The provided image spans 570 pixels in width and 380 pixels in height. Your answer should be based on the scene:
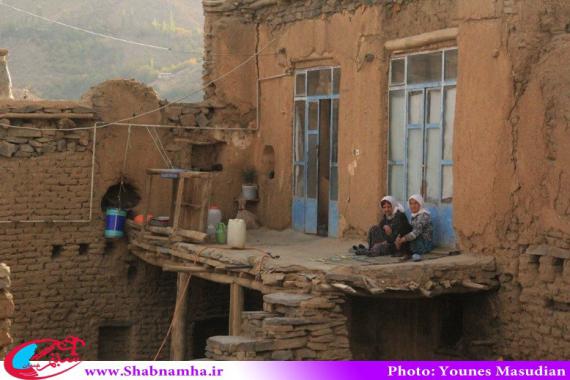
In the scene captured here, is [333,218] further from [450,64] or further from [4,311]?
[4,311]

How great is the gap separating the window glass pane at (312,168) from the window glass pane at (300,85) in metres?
0.68

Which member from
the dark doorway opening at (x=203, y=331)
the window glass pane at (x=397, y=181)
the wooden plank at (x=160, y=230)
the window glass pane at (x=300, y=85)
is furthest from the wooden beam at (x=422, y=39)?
the dark doorway opening at (x=203, y=331)

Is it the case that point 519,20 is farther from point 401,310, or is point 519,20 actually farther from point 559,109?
point 401,310

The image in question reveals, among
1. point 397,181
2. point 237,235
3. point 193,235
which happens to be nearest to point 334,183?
point 397,181

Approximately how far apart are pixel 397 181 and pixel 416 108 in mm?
989

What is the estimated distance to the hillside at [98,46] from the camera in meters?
42.7

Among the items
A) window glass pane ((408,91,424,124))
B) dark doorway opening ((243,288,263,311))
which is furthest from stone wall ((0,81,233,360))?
window glass pane ((408,91,424,124))

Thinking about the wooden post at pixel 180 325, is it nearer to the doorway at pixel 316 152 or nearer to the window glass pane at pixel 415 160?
the doorway at pixel 316 152

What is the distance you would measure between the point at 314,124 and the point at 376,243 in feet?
11.5

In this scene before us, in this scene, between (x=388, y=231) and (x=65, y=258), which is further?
(x=65, y=258)

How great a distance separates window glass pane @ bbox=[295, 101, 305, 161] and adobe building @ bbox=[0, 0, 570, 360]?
37mm

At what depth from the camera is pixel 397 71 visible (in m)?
15.6

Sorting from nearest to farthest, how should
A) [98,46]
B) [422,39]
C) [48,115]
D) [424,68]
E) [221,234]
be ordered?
[422,39] < [424,68] < [221,234] < [48,115] < [98,46]

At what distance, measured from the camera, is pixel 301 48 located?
17.7 metres
